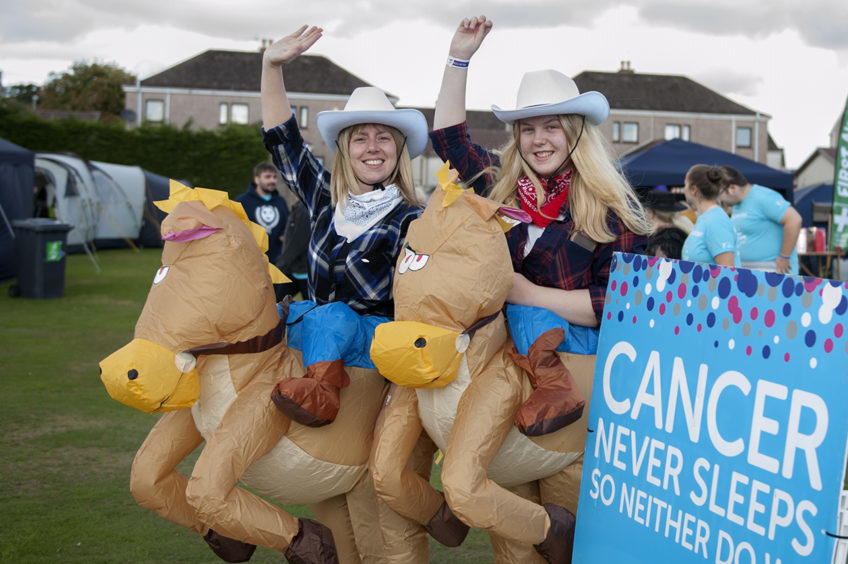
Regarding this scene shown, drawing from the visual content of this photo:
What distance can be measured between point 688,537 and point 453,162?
1604 mm

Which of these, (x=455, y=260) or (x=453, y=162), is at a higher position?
(x=453, y=162)

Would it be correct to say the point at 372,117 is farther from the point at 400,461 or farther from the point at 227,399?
the point at 400,461

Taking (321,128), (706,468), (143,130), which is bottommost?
(706,468)

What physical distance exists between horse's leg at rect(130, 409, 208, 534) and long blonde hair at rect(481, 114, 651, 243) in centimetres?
136

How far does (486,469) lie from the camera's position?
2.39 metres

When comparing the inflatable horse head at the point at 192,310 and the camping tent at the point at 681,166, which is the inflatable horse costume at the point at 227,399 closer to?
the inflatable horse head at the point at 192,310

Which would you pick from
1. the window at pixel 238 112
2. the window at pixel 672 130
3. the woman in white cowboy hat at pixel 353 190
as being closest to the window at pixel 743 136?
the window at pixel 672 130

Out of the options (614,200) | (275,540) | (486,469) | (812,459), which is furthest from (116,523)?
(812,459)

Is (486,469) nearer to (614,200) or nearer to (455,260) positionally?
(455,260)

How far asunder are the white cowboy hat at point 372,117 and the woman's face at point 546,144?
42cm

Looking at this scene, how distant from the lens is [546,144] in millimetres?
2770

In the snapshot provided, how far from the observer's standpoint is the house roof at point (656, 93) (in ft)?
149

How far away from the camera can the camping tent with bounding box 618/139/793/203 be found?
31.4ft

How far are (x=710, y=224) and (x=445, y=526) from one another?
3.74 meters
